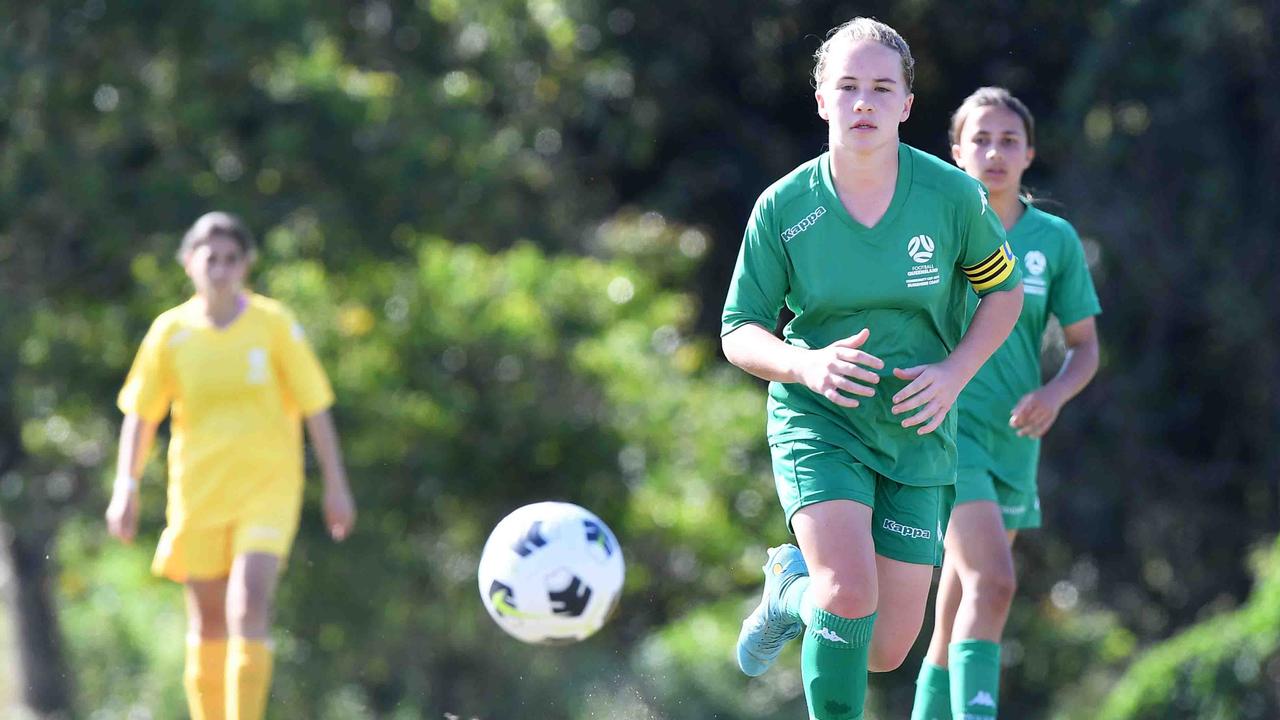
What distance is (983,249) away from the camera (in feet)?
14.5

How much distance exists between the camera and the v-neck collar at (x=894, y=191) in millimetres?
4316

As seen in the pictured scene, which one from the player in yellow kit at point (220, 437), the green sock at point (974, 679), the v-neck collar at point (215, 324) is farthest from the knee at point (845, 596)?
the v-neck collar at point (215, 324)

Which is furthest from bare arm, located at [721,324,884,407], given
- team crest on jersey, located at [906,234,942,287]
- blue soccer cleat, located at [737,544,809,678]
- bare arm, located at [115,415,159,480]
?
bare arm, located at [115,415,159,480]

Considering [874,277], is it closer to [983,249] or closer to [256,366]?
[983,249]

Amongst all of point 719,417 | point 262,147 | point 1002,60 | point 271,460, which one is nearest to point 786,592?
point 271,460

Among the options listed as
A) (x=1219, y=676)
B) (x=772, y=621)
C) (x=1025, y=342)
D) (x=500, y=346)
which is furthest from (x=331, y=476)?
(x=500, y=346)

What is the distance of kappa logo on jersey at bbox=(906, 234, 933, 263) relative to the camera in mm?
4320

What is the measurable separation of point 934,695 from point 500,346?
719 cm

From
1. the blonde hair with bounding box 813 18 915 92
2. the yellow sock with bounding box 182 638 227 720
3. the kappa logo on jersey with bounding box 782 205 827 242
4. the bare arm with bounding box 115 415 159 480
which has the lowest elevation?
the yellow sock with bounding box 182 638 227 720

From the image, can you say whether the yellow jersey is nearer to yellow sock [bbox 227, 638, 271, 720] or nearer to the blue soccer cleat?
yellow sock [bbox 227, 638, 271, 720]

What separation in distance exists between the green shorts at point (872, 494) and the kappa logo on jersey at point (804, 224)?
1.68 feet

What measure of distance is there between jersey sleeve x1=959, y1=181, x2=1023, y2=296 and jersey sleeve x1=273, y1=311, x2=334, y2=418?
10.4ft

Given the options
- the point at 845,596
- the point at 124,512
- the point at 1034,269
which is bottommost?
the point at 845,596

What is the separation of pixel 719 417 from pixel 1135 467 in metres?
3.99
